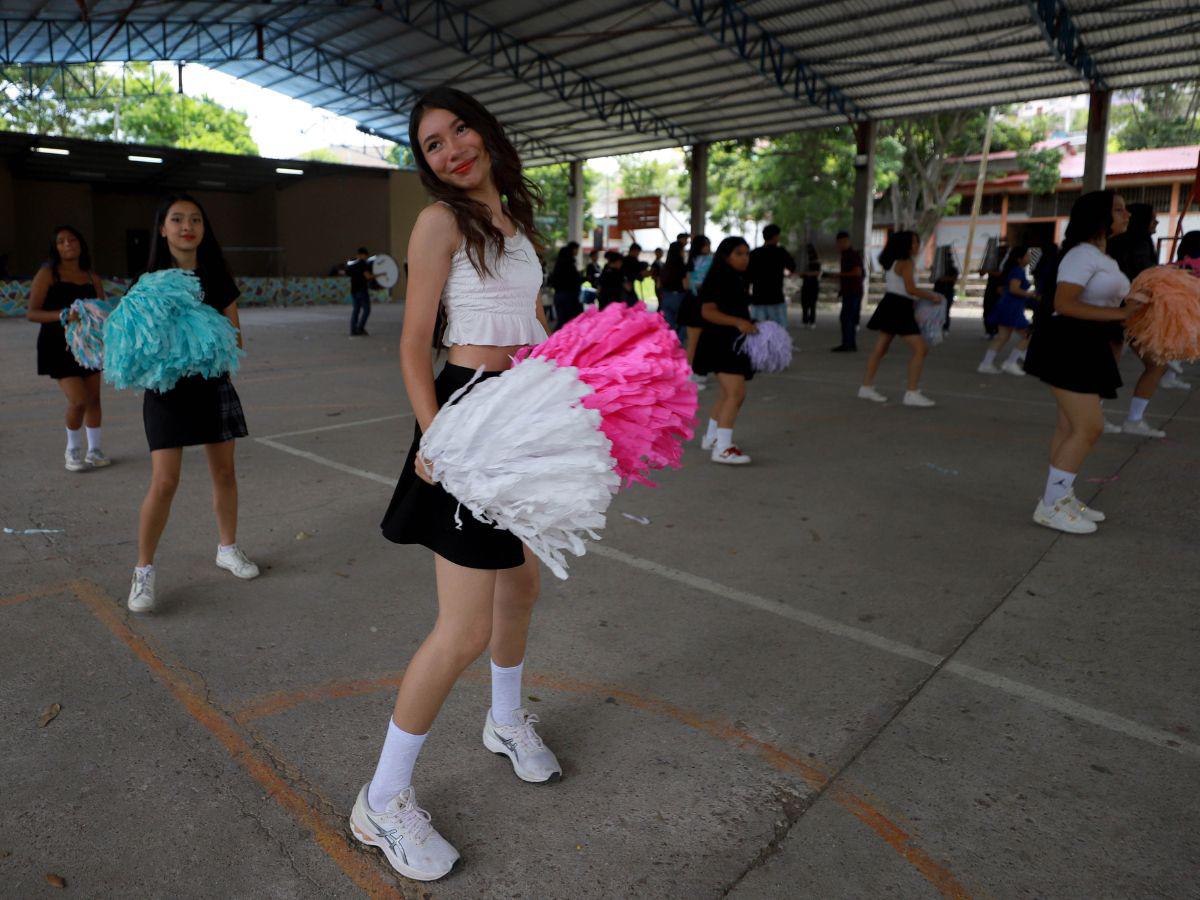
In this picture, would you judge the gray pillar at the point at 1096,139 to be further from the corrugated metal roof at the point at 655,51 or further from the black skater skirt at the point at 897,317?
the black skater skirt at the point at 897,317

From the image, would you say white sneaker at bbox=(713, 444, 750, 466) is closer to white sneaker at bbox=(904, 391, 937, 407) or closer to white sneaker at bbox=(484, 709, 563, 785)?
white sneaker at bbox=(904, 391, 937, 407)

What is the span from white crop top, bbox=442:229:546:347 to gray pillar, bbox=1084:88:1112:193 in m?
20.2

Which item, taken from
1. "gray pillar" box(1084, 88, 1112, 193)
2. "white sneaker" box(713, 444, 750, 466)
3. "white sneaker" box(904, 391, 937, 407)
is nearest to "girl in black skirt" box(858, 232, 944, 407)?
"white sneaker" box(904, 391, 937, 407)

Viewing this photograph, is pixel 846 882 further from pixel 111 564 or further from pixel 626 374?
pixel 111 564

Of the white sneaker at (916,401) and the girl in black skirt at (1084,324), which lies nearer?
the girl in black skirt at (1084,324)

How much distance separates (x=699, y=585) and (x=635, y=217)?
26.6 m

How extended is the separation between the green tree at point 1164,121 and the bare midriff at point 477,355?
4508 centimetres

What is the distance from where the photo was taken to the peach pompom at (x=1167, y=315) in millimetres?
4574

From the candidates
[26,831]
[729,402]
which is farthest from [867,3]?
[26,831]

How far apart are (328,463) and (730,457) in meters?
2.84

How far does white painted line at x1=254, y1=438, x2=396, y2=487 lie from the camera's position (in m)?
5.45

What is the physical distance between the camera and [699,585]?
149 inches

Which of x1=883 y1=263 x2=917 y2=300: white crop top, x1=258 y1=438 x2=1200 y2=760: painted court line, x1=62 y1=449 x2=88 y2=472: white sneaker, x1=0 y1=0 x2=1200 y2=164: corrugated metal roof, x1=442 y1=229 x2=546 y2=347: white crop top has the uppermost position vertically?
x1=0 y1=0 x2=1200 y2=164: corrugated metal roof

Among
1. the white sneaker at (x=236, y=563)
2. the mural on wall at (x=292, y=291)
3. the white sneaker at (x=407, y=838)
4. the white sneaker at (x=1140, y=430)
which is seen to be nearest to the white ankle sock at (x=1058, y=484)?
the white sneaker at (x=1140, y=430)
